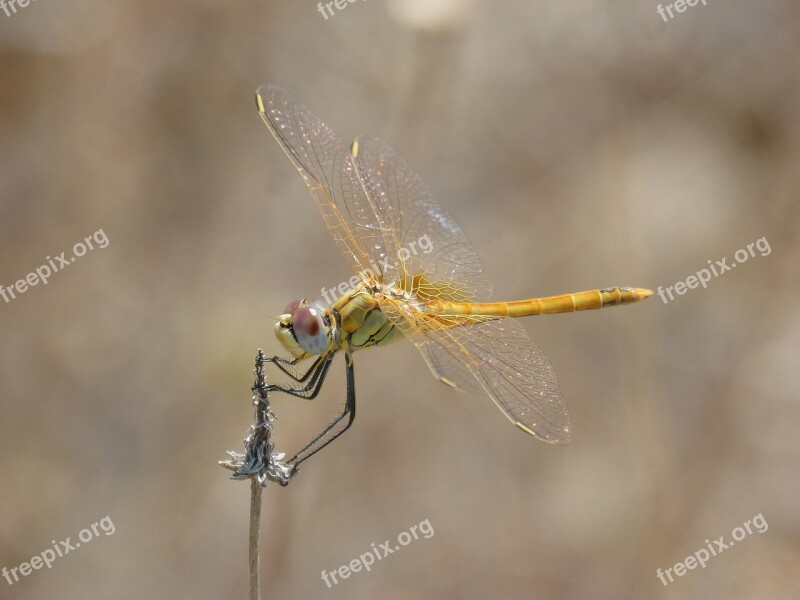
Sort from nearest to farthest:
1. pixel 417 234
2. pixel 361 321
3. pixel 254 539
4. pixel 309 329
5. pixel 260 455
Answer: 1. pixel 254 539
2. pixel 260 455
3. pixel 309 329
4. pixel 361 321
5. pixel 417 234

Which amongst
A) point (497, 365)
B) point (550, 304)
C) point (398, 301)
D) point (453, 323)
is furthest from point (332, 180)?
point (550, 304)

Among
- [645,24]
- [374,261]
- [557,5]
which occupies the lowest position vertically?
[374,261]

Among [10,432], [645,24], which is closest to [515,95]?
[645,24]

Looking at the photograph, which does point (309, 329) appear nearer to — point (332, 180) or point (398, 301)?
point (398, 301)

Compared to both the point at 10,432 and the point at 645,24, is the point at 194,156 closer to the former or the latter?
the point at 10,432

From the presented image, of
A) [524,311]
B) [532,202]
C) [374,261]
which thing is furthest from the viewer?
[532,202]

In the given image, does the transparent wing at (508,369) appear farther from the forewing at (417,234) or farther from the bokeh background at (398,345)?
the bokeh background at (398,345)

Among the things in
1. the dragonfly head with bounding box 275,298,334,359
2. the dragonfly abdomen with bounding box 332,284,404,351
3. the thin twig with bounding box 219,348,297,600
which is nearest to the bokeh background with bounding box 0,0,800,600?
the dragonfly abdomen with bounding box 332,284,404,351
